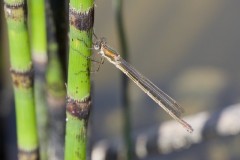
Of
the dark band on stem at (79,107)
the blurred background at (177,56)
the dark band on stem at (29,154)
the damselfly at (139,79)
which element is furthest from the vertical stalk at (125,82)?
the blurred background at (177,56)

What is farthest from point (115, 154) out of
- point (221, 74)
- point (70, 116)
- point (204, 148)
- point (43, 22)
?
point (221, 74)

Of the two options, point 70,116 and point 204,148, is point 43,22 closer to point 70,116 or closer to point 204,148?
point 70,116

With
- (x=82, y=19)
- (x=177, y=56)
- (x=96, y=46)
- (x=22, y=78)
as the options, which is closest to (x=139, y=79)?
(x=96, y=46)

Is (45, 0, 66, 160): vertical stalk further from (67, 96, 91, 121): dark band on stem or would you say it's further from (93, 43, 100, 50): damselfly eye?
(67, 96, 91, 121): dark band on stem

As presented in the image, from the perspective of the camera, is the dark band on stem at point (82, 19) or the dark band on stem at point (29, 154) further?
the dark band on stem at point (29, 154)

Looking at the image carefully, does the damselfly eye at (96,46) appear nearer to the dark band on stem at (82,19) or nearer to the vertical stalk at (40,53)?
the vertical stalk at (40,53)

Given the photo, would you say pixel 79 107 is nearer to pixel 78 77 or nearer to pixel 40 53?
pixel 78 77

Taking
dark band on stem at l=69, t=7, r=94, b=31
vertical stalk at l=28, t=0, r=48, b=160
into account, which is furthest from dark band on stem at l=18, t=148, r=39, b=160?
dark band on stem at l=69, t=7, r=94, b=31
